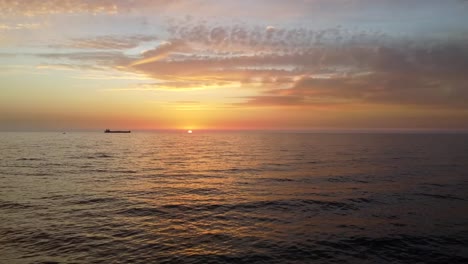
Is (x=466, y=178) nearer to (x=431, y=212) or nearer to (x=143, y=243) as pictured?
(x=431, y=212)

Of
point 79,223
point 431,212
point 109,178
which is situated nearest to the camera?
point 79,223

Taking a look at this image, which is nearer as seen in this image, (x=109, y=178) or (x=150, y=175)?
(x=109, y=178)

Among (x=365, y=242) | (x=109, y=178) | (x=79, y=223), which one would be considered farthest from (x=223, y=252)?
(x=109, y=178)

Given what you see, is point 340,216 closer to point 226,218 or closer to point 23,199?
point 226,218

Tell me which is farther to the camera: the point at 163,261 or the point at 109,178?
the point at 109,178

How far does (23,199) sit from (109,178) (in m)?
14.0

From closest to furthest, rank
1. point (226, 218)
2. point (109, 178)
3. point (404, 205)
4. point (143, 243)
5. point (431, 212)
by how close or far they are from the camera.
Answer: point (143, 243) → point (226, 218) → point (431, 212) → point (404, 205) → point (109, 178)

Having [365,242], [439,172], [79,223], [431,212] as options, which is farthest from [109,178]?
[439,172]

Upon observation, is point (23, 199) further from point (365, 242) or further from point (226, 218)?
point (365, 242)

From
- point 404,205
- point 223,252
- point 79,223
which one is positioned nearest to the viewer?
point 223,252

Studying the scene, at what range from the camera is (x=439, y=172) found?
5056 centimetres

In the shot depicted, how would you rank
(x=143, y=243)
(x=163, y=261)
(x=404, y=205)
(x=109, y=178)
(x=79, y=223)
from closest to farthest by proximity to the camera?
(x=163, y=261), (x=143, y=243), (x=79, y=223), (x=404, y=205), (x=109, y=178)

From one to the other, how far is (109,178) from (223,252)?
3098cm

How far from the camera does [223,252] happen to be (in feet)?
58.7
